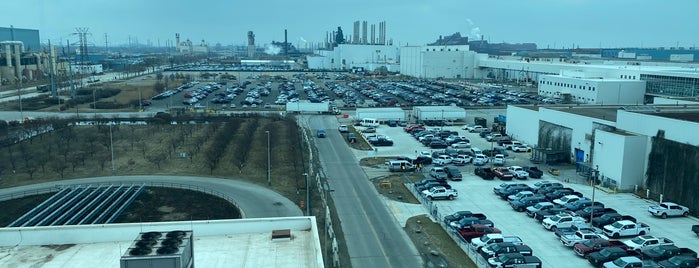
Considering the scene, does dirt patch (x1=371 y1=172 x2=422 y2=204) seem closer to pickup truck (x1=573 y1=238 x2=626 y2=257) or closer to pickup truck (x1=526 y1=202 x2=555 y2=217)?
pickup truck (x1=526 y1=202 x2=555 y2=217)

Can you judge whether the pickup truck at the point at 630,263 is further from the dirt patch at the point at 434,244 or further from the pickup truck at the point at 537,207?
the pickup truck at the point at 537,207

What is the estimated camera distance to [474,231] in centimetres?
982

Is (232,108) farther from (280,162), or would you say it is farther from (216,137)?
(280,162)

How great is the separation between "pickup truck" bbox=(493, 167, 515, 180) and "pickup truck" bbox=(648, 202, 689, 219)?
372cm

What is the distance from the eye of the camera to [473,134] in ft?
70.1

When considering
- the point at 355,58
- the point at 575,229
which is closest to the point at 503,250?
the point at 575,229

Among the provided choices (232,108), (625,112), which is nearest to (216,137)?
(232,108)

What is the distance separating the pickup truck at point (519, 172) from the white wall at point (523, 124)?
155 inches

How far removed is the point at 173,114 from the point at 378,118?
32.9 feet

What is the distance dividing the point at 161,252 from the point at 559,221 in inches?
328

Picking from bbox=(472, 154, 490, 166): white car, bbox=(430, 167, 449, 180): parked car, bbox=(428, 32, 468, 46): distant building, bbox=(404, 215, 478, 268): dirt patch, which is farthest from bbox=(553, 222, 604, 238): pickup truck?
bbox=(428, 32, 468, 46): distant building

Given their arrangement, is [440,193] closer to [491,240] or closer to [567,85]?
[491,240]

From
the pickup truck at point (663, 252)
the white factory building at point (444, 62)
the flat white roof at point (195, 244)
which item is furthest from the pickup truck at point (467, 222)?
the white factory building at point (444, 62)

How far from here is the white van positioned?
23.0m
